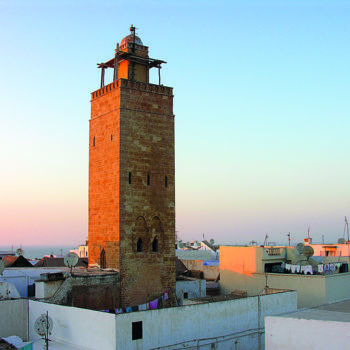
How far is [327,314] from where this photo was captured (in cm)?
1534

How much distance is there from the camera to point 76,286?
2044cm

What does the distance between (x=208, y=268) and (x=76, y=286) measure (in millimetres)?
18062

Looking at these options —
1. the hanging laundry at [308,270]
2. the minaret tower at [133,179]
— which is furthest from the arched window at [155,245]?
the hanging laundry at [308,270]

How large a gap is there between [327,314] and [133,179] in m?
11.2

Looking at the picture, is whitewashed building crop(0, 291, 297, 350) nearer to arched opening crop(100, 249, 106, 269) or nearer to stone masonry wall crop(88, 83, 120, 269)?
arched opening crop(100, 249, 106, 269)

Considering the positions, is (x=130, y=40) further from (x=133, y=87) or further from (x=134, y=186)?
(x=134, y=186)

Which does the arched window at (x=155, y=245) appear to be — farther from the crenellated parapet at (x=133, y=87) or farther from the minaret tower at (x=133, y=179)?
the crenellated parapet at (x=133, y=87)

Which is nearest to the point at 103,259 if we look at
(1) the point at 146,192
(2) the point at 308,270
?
(1) the point at 146,192

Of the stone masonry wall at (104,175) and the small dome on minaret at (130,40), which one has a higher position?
the small dome on minaret at (130,40)

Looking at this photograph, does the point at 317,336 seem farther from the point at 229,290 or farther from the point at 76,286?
the point at 229,290

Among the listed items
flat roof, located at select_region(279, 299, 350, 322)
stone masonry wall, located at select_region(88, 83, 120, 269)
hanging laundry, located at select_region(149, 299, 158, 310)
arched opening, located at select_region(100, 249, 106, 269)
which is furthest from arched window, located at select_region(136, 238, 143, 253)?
flat roof, located at select_region(279, 299, 350, 322)

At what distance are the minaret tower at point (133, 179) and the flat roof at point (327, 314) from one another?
8.95 metres

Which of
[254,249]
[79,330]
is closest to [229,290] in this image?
[254,249]

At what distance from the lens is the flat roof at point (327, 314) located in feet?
47.1
